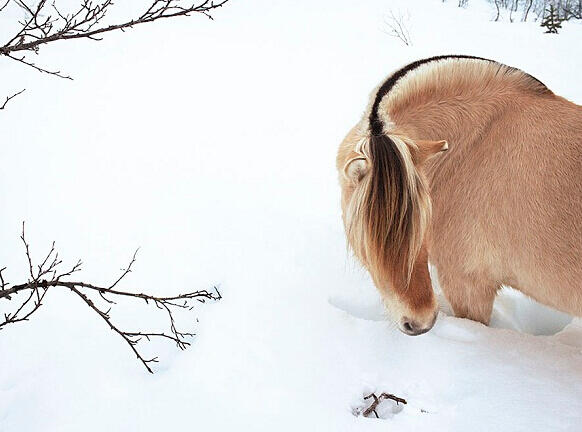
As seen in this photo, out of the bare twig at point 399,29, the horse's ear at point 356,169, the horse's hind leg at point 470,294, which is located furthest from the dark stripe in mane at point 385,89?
the bare twig at point 399,29

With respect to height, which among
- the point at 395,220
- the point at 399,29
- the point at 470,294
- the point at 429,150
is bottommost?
the point at 470,294

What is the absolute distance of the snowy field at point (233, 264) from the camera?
1.85 metres

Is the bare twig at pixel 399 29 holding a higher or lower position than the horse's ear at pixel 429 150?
higher

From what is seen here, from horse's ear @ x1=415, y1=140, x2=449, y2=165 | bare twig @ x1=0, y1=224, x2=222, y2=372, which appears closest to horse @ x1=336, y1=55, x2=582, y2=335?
horse's ear @ x1=415, y1=140, x2=449, y2=165

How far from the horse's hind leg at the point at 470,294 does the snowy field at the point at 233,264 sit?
0.08 m

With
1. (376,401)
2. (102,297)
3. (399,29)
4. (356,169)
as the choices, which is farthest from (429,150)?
(399,29)

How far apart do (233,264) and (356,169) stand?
1245 millimetres

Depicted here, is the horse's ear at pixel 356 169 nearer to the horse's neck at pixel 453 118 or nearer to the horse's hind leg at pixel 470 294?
the horse's neck at pixel 453 118

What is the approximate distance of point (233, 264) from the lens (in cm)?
276

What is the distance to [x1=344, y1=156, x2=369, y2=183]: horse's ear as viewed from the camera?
5.68 ft

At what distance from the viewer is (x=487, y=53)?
5754 mm

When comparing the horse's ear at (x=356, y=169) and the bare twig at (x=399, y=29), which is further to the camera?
the bare twig at (x=399, y=29)

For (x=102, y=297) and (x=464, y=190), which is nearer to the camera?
(x=102, y=297)

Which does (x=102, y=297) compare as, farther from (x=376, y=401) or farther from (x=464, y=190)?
(x=464, y=190)
